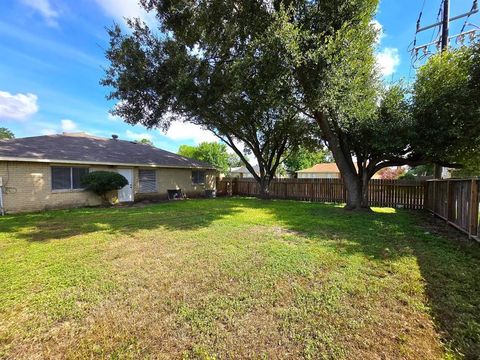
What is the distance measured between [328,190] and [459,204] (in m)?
8.21

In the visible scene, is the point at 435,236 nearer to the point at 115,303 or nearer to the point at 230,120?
the point at 115,303

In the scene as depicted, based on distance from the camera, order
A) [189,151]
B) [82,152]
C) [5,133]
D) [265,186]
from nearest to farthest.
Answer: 1. [82,152]
2. [265,186]
3. [189,151]
4. [5,133]

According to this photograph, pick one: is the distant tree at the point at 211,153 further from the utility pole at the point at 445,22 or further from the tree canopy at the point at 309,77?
the utility pole at the point at 445,22

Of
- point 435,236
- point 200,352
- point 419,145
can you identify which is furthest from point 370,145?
point 200,352

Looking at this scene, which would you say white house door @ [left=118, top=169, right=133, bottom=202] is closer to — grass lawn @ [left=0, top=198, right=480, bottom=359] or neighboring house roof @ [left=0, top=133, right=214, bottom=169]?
neighboring house roof @ [left=0, top=133, right=214, bottom=169]

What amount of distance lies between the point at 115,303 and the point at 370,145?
9635mm

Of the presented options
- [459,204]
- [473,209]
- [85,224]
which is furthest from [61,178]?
[459,204]

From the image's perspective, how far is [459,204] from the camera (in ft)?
21.1

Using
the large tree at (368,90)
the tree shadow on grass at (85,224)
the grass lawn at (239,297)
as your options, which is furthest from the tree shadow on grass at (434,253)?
the tree shadow on grass at (85,224)

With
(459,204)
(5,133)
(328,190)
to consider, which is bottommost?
(328,190)

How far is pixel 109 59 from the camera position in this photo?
973 cm

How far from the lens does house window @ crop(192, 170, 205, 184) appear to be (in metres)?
18.3

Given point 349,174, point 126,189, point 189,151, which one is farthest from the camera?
point 189,151

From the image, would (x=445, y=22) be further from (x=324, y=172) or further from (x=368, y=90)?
(x=324, y=172)
